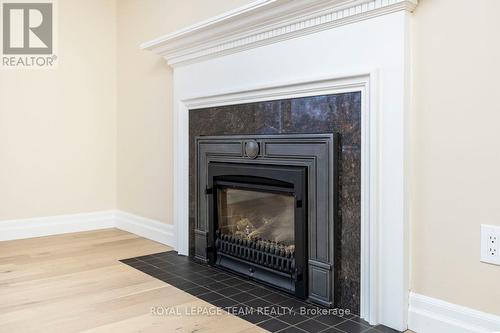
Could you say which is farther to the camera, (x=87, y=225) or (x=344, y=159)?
(x=87, y=225)

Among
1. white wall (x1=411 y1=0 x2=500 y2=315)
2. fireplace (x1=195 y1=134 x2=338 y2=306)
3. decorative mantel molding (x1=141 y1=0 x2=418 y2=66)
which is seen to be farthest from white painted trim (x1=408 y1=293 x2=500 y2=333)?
decorative mantel molding (x1=141 y1=0 x2=418 y2=66)

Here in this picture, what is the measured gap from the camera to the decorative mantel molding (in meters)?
1.92

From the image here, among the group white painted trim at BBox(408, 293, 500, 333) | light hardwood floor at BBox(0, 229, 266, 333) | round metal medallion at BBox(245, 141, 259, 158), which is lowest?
light hardwood floor at BBox(0, 229, 266, 333)

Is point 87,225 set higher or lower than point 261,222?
lower

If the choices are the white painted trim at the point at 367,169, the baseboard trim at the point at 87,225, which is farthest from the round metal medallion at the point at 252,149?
the baseboard trim at the point at 87,225

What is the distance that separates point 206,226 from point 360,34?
1.56 meters

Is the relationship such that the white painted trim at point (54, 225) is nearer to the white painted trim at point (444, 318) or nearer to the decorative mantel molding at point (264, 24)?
the decorative mantel molding at point (264, 24)

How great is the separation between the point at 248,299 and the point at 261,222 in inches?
19.9

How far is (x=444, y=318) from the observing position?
1.72 m

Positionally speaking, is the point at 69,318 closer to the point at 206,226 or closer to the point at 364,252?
the point at 206,226

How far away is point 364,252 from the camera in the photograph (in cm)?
191

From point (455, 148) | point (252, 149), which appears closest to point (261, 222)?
point (252, 149)

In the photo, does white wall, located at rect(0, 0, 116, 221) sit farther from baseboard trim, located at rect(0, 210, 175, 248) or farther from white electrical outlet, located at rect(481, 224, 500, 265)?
white electrical outlet, located at rect(481, 224, 500, 265)

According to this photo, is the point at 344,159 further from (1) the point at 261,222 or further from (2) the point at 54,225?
(2) the point at 54,225
